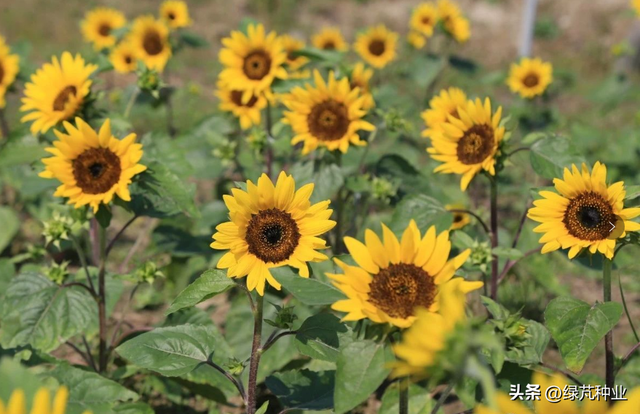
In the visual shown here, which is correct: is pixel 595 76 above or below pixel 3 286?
above

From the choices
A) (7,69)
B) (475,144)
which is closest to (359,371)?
(475,144)

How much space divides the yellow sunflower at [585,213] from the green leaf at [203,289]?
0.90 m

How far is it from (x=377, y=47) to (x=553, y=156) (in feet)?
8.81

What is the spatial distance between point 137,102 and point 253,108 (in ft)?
3.12

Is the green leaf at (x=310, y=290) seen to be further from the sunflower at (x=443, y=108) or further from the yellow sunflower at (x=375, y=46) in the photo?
the yellow sunflower at (x=375, y=46)

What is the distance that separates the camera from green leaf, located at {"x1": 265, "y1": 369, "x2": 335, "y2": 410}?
6.33 feet

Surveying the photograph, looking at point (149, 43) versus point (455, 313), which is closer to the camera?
point (455, 313)

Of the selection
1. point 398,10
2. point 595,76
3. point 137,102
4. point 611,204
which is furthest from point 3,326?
point 398,10

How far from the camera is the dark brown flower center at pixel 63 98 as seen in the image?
8.32ft

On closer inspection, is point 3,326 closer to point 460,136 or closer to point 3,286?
point 3,286

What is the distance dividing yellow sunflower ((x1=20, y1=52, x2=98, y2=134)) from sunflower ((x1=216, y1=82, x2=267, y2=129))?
38.5 inches

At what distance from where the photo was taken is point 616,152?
14.3ft

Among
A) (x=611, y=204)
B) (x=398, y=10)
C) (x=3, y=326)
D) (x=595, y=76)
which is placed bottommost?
(x=3, y=326)

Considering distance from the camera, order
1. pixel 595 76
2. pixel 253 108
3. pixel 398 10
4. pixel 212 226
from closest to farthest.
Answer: pixel 212 226
pixel 253 108
pixel 595 76
pixel 398 10
